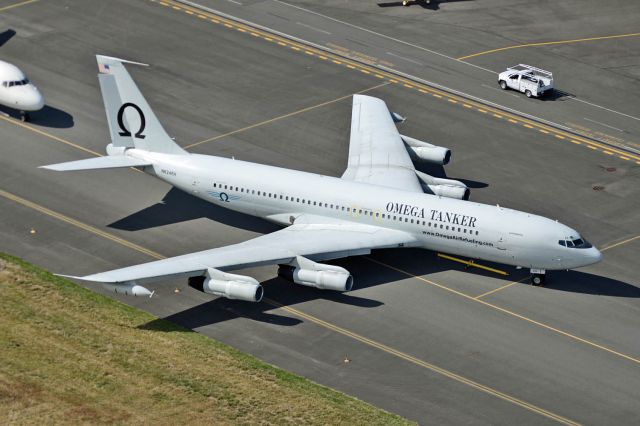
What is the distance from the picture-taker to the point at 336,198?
79.8 metres

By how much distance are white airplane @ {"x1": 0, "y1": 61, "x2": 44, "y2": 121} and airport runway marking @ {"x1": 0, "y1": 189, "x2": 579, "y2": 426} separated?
35.3 ft

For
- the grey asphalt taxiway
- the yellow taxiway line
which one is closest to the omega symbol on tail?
the grey asphalt taxiway

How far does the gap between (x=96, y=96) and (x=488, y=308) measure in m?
41.1

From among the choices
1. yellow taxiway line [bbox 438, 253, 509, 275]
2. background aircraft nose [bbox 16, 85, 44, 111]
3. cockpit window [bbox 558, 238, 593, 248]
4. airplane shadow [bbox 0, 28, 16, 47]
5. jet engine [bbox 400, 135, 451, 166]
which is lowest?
yellow taxiway line [bbox 438, 253, 509, 275]

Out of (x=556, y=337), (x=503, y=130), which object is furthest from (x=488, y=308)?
(x=503, y=130)

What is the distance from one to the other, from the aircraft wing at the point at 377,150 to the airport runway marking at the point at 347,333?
14424 millimetres

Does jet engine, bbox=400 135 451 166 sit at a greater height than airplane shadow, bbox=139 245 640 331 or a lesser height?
greater

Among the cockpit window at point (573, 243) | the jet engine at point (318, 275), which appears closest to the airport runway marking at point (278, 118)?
the jet engine at point (318, 275)

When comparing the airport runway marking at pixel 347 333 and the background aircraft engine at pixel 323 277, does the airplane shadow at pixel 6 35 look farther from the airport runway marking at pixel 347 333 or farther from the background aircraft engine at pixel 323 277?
the background aircraft engine at pixel 323 277

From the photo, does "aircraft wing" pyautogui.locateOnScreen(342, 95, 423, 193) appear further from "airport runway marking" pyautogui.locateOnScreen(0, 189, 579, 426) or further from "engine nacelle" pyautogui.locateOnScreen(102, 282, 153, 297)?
"engine nacelle" pyautogui.locateOnScreen(102, 282, 153, 297)

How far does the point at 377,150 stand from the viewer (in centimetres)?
8875

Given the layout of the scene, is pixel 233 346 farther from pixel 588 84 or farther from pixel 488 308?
pixel 588 84

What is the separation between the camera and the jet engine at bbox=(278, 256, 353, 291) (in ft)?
241

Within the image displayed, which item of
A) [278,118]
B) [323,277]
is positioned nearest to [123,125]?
[278,118]
